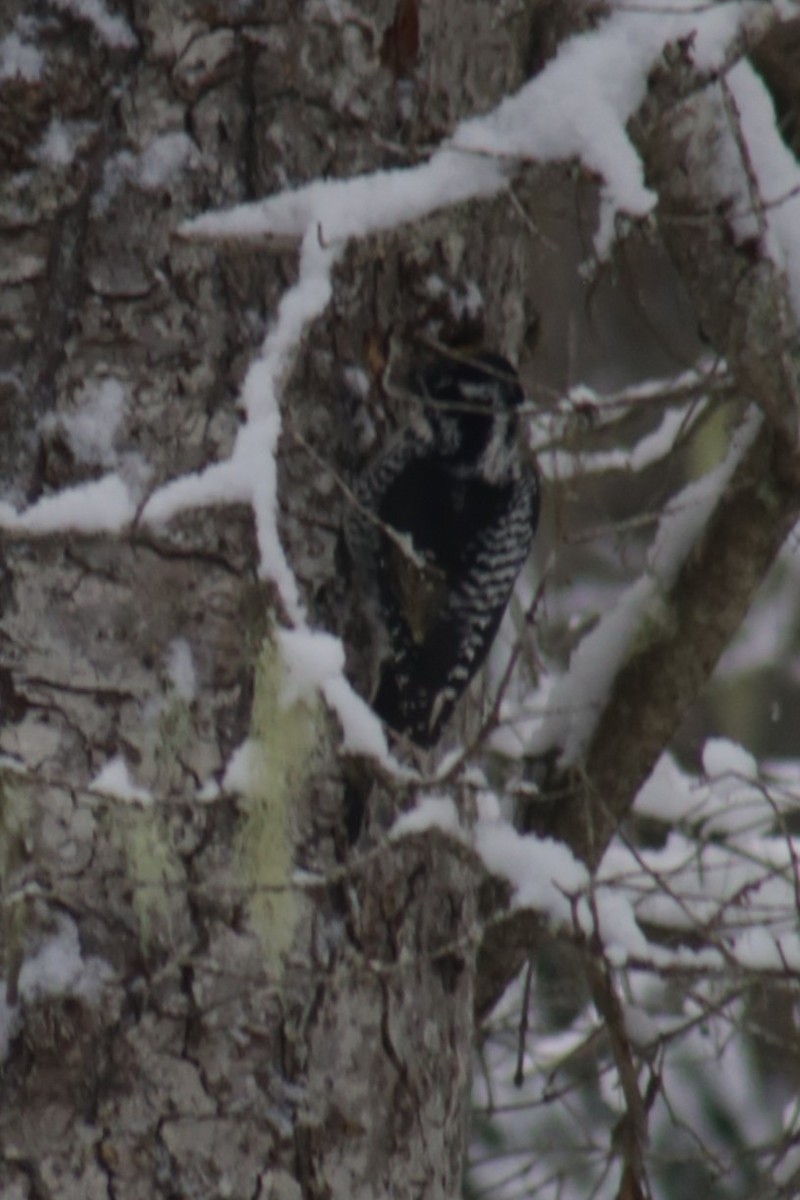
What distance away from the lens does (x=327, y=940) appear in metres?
2.25

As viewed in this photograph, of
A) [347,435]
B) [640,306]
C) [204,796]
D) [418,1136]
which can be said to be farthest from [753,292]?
[418,1136]

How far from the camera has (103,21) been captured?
2.24 meters

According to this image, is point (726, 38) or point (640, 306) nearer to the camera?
point (726, 38)

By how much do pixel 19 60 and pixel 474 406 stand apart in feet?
2.38

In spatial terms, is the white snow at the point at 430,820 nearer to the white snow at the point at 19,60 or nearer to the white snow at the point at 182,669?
the white snow at the point at 182,669

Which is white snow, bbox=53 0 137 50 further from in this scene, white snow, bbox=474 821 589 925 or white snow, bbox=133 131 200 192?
white snow, bbox=474 821 589 925

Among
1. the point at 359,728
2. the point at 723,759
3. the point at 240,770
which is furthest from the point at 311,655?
the point at 723,759

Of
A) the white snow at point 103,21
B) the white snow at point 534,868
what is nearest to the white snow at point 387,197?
the white snow at point 103,21

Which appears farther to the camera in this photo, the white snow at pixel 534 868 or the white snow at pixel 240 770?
the white snow at pixel 534 868

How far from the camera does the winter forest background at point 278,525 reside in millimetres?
2070

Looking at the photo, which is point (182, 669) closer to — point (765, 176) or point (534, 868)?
point (534, 868)

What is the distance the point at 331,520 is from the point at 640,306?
19.2 inches

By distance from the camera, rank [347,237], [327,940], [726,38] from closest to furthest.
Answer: [347,237] → [726,38] → [327,940]

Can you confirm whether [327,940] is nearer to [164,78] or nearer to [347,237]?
[347,237]
